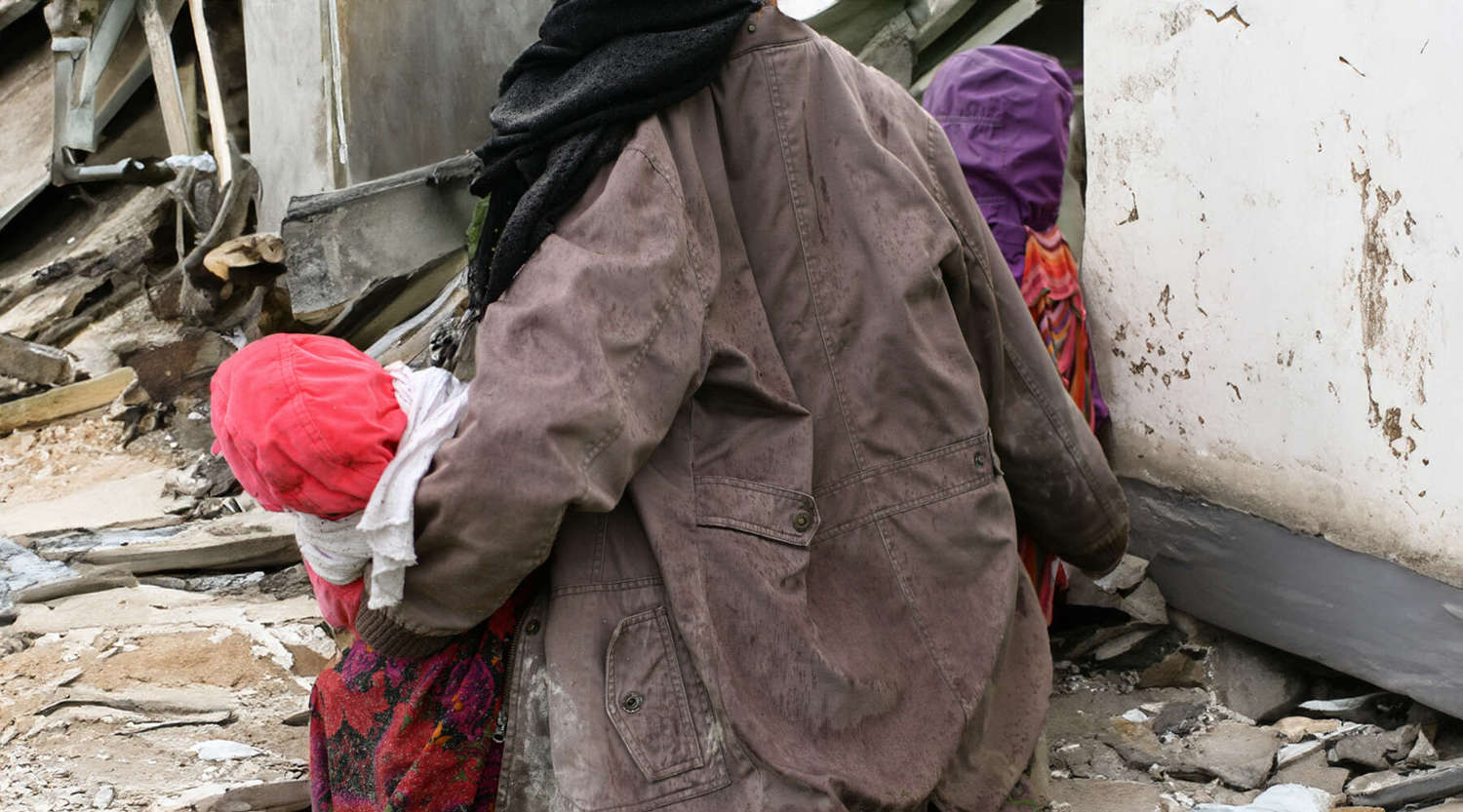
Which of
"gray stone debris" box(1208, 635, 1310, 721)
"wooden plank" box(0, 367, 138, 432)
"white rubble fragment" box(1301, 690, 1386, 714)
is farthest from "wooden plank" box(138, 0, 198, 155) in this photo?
"white rubble fragment" box(1301, 690, 1386, 714)

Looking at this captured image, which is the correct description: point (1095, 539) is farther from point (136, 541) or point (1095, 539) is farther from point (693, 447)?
point (136, 541)

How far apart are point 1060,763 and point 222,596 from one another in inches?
103

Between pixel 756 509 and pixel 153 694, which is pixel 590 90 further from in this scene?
pixel 153 694

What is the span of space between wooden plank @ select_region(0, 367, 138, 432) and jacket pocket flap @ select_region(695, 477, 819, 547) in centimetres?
558

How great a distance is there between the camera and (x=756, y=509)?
6.82ft

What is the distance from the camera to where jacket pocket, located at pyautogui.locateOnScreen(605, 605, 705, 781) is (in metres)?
2.00

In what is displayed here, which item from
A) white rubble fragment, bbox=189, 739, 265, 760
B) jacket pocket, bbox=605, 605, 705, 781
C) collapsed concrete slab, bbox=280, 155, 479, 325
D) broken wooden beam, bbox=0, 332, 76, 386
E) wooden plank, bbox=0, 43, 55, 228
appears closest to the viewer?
jacket pocket, bbox=605, 605, 705, 781

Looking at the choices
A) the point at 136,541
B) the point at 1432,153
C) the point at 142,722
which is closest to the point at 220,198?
the point at 136,541

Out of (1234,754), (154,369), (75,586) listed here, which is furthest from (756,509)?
(154,369)

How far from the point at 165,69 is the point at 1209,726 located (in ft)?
22.1

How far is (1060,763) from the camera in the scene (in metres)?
2.92

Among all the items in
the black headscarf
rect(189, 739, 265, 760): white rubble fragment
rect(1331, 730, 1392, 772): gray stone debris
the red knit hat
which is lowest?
rect(189, 739, 265, 760): white rubble fragment

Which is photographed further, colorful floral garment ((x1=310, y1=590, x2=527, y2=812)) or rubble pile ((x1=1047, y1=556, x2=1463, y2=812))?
rubble pile ((x1=1047, y1=556, x2=1463, y2=812))

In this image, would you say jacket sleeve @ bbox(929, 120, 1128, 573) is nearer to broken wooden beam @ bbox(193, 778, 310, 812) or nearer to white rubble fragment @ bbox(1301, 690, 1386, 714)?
white rubble fragment @ bbox(1301, 690, 1386, 714)
